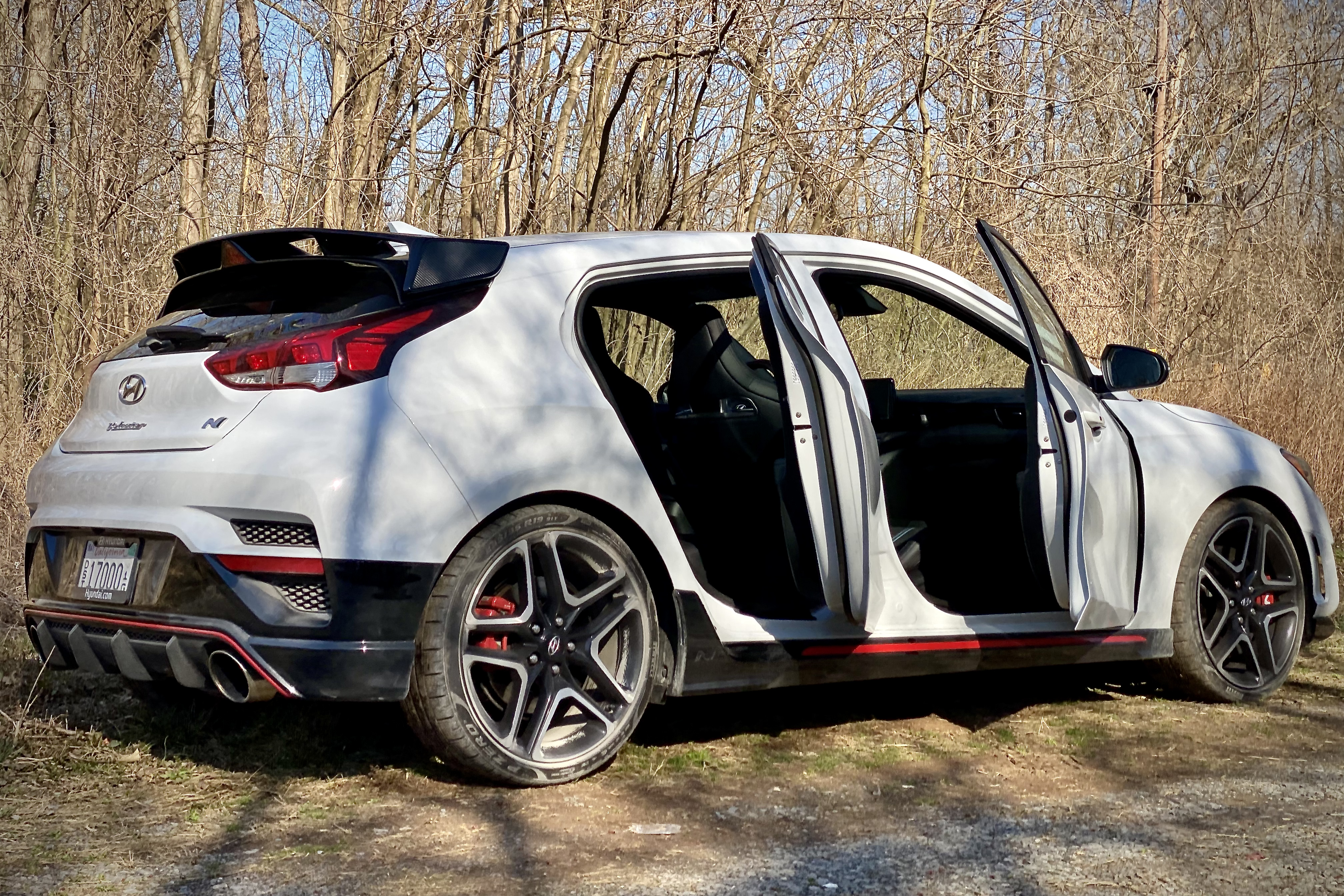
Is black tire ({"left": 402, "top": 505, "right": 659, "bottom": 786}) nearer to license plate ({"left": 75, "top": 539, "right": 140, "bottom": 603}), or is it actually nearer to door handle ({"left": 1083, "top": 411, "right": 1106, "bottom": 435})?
license plate ({"left": 75, "top": 539, "right": 140, "bottom": 603})

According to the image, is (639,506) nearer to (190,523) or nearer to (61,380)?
(190,523)

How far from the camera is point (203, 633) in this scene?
3.80 meters

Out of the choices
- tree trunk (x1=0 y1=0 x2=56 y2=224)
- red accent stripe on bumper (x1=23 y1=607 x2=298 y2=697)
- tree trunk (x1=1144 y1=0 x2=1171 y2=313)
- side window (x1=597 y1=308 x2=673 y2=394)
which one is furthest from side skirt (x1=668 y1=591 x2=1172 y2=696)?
tree trunk (x1=1144 y1=0 x2=1171 y2=313)

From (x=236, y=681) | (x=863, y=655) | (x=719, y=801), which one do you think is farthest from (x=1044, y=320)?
(x=236, y=681)

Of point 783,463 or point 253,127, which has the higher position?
point 253,127

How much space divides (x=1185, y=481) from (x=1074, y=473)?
883mm

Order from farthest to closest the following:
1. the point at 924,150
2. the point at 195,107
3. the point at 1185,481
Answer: the point at 924,150 < the point at 195,107 < the point at 1185,481

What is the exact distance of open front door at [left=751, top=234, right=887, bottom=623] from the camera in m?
4.28

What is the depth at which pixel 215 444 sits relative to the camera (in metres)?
3.85

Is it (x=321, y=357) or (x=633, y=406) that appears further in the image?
(x=633, y=406)

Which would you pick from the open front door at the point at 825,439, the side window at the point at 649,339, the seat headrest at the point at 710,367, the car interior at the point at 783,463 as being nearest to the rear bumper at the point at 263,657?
the car interior at the point at 783,463

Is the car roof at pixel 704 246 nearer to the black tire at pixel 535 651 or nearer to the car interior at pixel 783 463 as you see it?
the car interior at pixel 783 463

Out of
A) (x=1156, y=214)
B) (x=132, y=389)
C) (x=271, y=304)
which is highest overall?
(x=1156, y=214)

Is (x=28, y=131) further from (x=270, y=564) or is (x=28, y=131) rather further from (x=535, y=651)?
(x=535, y=651)
